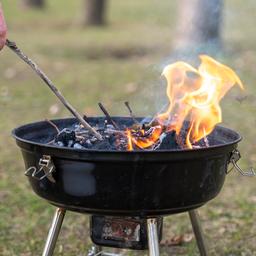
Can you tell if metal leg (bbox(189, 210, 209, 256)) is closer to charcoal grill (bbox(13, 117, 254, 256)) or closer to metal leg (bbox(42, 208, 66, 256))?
charcoal grill (bbox(13, 117, 254, 256))

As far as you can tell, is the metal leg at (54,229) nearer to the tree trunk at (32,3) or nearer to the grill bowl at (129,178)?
the grill bowl at (129,178)

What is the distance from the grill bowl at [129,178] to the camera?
2.27 meters

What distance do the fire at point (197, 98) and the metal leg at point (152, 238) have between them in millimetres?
407

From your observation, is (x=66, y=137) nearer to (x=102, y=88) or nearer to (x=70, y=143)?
(x=70, y=143)

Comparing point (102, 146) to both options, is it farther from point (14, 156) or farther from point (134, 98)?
point (134, 98)

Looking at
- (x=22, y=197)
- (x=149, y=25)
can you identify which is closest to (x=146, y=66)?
(x=22, y=197)

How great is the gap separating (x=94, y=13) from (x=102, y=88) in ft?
23.4

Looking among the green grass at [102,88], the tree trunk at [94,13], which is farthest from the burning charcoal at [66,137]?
the tree trunk at [94,13]

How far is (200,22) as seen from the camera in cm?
875

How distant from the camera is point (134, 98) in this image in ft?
23.3

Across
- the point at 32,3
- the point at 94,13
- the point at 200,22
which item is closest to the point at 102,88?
the point at 200,22

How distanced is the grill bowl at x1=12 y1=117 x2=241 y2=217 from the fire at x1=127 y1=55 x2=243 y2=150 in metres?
0.33

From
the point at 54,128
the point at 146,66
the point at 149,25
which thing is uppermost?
the point at 54,128

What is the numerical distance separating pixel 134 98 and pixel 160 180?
189 inches
